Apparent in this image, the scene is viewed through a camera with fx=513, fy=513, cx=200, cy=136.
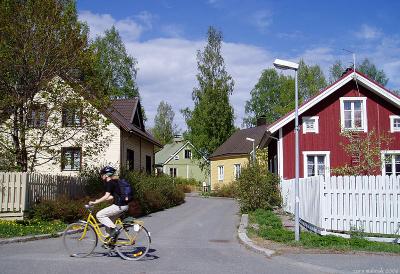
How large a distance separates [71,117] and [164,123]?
7496 centimetres

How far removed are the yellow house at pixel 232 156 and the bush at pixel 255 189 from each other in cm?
2308

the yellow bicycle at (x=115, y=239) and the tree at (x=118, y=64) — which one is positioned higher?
the tree at (x=118, y=64)

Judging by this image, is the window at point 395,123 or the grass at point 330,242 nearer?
the grass at point 330,242

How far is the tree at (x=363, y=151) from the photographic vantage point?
2203 cm

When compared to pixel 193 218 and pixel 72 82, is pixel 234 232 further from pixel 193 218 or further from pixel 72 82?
pixel 72 82

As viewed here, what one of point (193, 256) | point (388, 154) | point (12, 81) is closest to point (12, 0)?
point (12, 81)

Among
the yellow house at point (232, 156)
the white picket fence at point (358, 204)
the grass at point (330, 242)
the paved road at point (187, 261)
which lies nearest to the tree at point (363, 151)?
the white picket fence at point (358, 204)

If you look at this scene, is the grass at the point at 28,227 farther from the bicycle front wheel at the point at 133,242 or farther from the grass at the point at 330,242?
the grass at the point at 330,242

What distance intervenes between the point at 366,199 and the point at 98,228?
6.66 meters

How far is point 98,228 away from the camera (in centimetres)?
1027

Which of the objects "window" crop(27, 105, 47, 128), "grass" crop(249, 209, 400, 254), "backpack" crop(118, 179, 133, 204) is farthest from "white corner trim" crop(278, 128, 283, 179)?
"backpack" crop(118, 179, 133, 204)

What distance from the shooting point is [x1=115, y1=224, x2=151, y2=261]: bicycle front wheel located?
392 inches

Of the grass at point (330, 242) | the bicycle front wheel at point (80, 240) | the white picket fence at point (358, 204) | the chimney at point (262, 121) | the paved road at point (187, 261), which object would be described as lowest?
the paved road at point (187, 261)

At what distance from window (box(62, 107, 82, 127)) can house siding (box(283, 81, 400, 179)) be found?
11455 millimetres
